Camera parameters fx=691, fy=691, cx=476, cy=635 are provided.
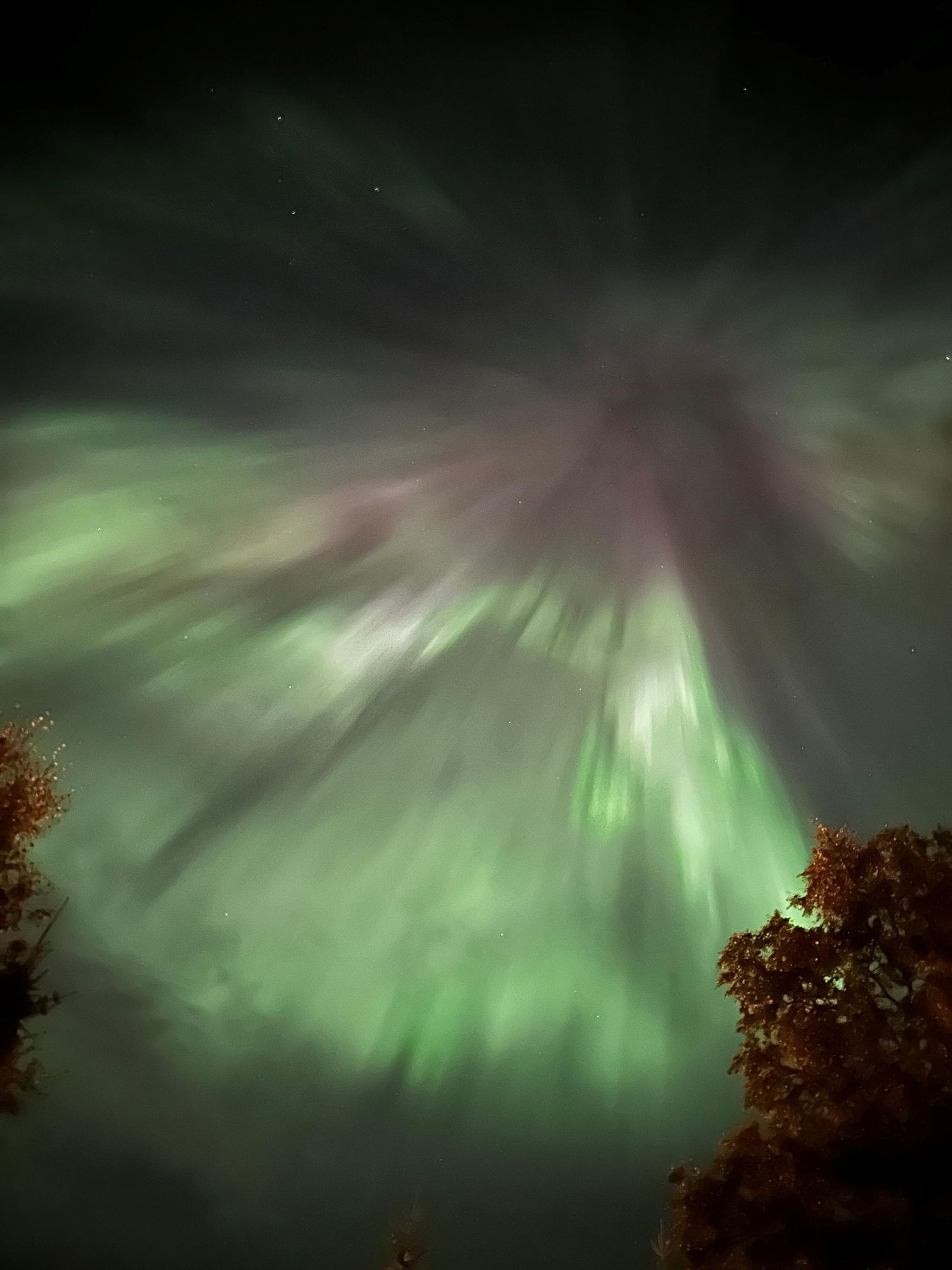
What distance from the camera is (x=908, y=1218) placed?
9633mm

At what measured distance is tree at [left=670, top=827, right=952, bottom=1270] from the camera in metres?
9.93

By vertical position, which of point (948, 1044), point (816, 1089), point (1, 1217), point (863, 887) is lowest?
point (1, 1217)

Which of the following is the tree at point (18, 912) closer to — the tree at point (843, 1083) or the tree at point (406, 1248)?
the tree at point (843, 1083)

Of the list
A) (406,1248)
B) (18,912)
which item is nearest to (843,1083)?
(18,912)

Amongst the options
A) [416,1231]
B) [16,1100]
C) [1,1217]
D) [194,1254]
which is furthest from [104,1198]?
[16,1100]

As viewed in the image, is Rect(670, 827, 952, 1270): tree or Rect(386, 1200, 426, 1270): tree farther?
Rect(386, 1200, 426, 1270): tree

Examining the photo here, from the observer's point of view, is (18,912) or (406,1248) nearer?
(18,912)

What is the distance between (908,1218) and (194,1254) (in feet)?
407

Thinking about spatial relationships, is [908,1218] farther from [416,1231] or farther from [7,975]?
[416,1231]

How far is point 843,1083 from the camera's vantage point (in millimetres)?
Answer: 11430

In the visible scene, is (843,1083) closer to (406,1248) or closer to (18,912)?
(18,912)

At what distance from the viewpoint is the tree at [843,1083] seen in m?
9.93

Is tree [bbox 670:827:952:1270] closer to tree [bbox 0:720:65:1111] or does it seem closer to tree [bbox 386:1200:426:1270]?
tree [bbox 0:720:65:1111]

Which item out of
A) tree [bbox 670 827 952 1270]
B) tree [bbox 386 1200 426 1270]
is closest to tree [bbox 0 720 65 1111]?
tree [bbox 670 827 952 1270]
